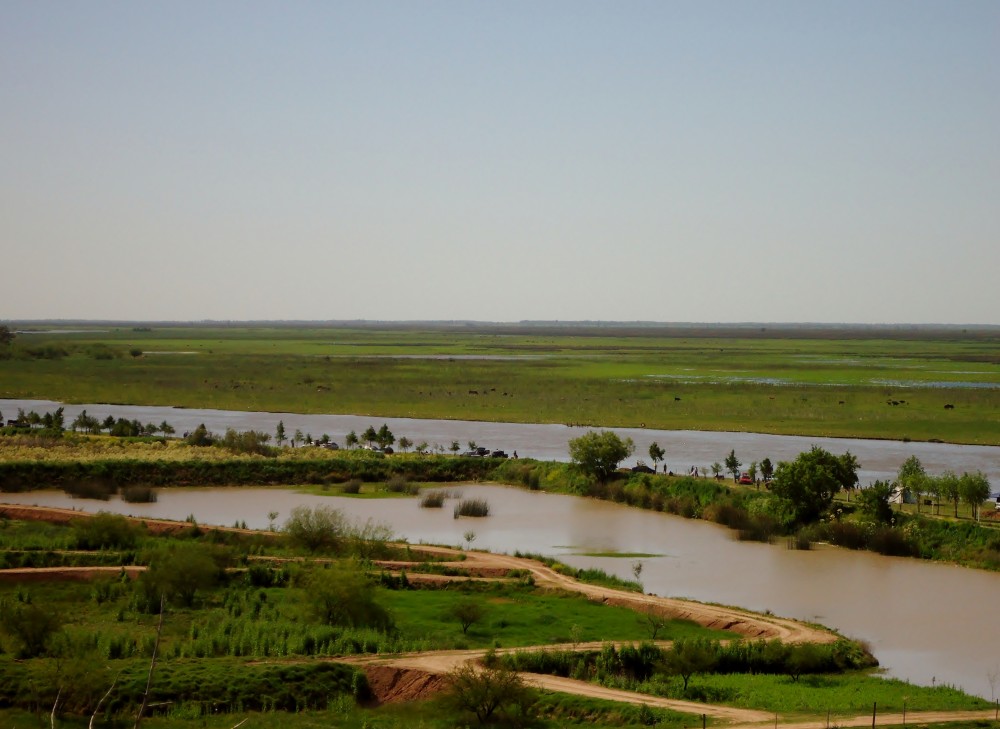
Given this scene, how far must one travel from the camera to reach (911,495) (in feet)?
129

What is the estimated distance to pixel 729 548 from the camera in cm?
3659

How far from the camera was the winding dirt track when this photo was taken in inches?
777

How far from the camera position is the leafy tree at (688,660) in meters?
22.7

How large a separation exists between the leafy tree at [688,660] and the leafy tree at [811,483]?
15652 mm

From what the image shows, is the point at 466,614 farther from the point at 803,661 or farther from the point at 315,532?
the point at 315,532

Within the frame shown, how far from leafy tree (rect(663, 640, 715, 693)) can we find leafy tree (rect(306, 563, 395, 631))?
6903mm

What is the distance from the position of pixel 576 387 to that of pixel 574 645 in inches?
2370

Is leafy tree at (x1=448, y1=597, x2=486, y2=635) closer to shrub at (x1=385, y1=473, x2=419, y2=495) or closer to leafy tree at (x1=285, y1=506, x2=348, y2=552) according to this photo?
leafy tree at (x1=285, y1=506, x2=348, y2=552)

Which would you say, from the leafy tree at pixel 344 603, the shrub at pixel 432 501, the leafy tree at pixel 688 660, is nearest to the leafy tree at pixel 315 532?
the leafy tree at pixel 344 603

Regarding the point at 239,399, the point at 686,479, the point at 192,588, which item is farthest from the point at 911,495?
the point at 239,399

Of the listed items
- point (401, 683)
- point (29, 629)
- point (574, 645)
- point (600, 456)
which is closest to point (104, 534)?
point (29, 629)

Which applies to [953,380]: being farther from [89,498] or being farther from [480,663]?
[480,663]

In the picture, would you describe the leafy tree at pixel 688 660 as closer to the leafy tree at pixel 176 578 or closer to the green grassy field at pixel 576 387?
the leafy tree at pixel 176 578

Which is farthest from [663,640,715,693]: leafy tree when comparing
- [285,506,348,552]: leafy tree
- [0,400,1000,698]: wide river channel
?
[285,506,348,552]: leafy tree
